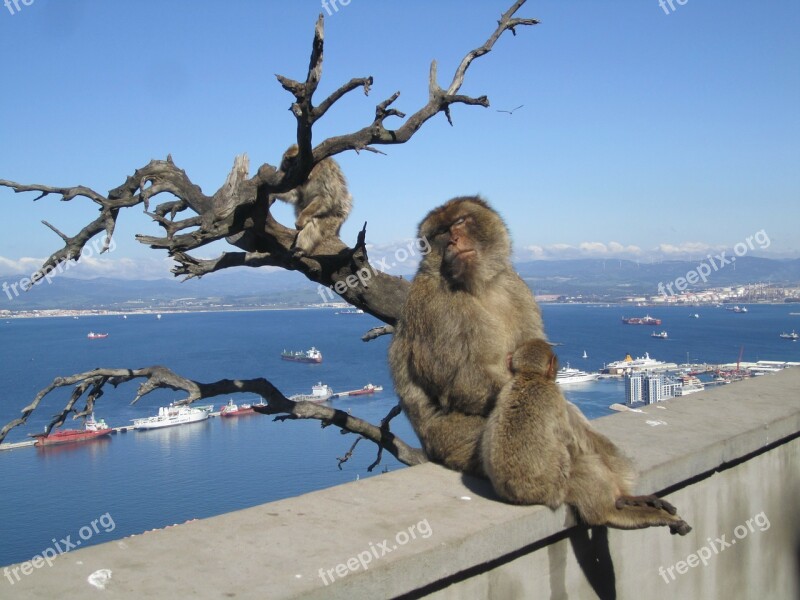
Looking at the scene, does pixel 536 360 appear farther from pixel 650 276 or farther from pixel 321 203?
pixel 650 276

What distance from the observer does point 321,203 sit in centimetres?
678

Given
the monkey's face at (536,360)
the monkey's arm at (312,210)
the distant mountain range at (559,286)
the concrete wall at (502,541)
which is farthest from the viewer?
the distant mountain range at (559,286)

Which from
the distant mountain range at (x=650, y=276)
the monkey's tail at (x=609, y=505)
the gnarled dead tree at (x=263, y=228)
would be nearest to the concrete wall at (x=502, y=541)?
the monkey's tail at (x=609, y=505)

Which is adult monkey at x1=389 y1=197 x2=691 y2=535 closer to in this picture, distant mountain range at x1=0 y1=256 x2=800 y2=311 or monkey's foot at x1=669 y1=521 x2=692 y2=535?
monkey's foot at x1=669 y1=521 x2=692 y2=535

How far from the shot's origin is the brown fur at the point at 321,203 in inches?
267

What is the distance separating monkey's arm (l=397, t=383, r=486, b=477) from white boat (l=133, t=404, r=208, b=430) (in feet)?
67.5

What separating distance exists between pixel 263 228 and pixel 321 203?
7.42 ft

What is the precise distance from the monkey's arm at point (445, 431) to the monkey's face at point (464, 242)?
1.76 feet

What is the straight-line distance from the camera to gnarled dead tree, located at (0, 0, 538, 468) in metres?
3.71

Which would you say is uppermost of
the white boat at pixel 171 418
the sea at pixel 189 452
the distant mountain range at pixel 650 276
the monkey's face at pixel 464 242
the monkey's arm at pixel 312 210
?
the monkey's arm at pixel 312 210

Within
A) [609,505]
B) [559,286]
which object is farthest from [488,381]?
[559,286]

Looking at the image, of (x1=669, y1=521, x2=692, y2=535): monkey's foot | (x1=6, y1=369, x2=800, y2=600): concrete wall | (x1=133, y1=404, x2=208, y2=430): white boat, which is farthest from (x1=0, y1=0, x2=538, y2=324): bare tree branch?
(x1=133, y1=404, x2=208, y2=430): white boat

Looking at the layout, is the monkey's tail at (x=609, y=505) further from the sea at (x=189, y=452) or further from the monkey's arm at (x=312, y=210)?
the monkey's arm at (x=312, y=210)

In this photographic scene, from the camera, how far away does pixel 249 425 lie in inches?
1072
